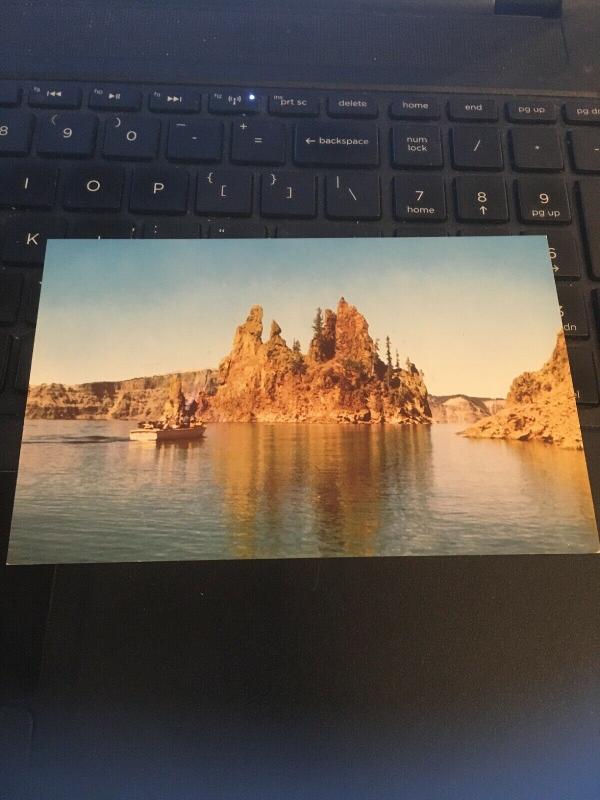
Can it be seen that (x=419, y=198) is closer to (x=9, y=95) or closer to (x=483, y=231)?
(x=483, y=231)

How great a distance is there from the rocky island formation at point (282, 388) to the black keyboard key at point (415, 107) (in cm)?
16

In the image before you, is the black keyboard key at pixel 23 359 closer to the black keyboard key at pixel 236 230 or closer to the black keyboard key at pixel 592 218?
the black keyboard key at pixel 236 230

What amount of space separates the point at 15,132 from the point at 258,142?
0.16 m

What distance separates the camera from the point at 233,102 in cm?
40

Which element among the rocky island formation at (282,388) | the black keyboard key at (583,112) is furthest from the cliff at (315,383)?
the black keyboard key at (583,112)

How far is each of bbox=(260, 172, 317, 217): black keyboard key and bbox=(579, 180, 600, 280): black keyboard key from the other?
178 millimetres

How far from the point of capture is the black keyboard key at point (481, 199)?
15.0 inches

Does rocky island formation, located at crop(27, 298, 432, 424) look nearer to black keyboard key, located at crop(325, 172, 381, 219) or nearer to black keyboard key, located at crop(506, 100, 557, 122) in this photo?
black keyboard key, located at crop(325, 172, 381, 219)

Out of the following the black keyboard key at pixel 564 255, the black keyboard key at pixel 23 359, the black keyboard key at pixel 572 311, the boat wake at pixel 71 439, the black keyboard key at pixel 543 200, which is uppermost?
the black keyboard key at pixel 543 200

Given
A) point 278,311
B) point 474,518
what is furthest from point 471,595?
point 278,311

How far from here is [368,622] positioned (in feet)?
1.00

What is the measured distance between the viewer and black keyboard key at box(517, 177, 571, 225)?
0.38 metres

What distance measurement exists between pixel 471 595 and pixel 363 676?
0.07 m

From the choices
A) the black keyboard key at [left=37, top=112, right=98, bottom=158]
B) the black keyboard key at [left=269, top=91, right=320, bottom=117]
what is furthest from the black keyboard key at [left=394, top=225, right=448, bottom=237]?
the black keyboard key at [left=37, top=112, right=98, bottom=158]
